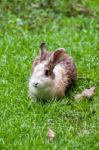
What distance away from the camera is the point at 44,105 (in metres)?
7.30

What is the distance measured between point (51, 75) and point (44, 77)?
176 millimetres

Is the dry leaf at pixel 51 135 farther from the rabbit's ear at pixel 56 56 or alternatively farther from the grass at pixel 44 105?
the rabbit's ear at pixel 56 56

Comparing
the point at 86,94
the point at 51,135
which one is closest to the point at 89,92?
the point at 86,94

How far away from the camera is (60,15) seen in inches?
538

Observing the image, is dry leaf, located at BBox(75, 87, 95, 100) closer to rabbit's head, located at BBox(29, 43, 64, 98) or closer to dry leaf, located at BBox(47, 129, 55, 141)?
rabbit's head, located at BBox(29, 43, 64, 98)

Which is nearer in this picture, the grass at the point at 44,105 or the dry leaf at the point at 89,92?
the grass at the point at 44,105

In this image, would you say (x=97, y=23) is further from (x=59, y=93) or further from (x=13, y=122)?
(x=13, y=122)

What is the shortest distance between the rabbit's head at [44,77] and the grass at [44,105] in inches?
6.4

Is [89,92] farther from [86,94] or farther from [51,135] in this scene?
[51,135]

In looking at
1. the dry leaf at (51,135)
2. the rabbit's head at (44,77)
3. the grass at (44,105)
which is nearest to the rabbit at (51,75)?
the rabbit's head at (44,77)

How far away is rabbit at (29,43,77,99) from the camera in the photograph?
7160 millimetres

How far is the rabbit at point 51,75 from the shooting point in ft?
23.5

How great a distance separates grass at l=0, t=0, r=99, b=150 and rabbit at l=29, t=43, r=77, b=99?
5.3 inches

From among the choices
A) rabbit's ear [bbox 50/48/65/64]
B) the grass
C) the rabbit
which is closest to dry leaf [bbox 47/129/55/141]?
the grass
